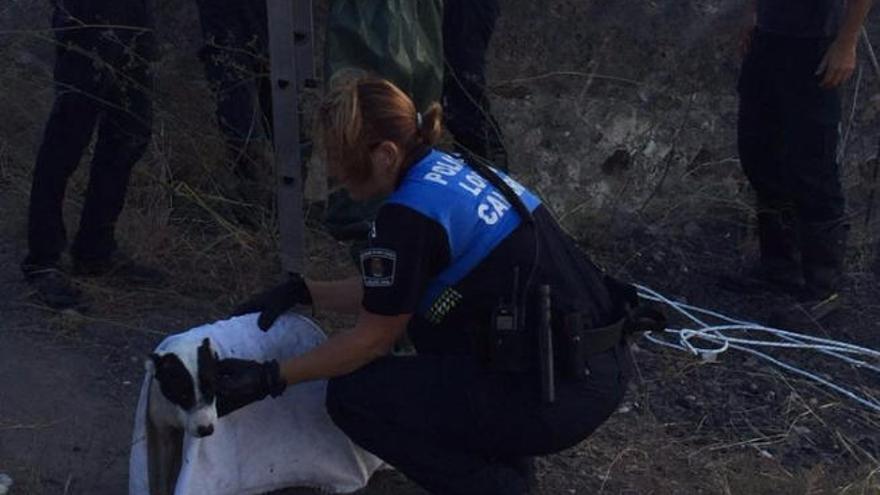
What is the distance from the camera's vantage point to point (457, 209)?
3002 millimetres

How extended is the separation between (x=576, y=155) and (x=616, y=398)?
9.97 feet

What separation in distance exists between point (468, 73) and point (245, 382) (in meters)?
2.32

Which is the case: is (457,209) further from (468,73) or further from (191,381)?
(468,73)

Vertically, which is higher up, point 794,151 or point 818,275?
point 794,151

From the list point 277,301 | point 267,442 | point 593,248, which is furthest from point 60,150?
point 593,248

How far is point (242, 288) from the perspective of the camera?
4621 millimetres

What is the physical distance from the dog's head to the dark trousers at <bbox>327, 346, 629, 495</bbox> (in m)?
0.33

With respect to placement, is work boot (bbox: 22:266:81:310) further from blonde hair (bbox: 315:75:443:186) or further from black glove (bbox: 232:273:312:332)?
blonde hair (bbox: 315:75:443:186)

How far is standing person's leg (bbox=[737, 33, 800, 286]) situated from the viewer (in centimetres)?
487

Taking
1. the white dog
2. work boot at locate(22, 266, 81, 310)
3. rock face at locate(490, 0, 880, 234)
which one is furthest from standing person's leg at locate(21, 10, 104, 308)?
rock face at locate(490, 0, 880, 234)

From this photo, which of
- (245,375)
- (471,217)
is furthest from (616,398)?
(245,375)

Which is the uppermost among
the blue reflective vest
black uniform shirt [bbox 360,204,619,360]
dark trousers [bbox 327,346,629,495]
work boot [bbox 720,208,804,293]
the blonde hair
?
the blonde hair

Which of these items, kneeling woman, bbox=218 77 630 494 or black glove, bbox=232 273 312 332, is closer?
kneeling woman, bbox=218 77 630 494

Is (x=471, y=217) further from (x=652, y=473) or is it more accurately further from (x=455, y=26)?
(x=455, y=26)
